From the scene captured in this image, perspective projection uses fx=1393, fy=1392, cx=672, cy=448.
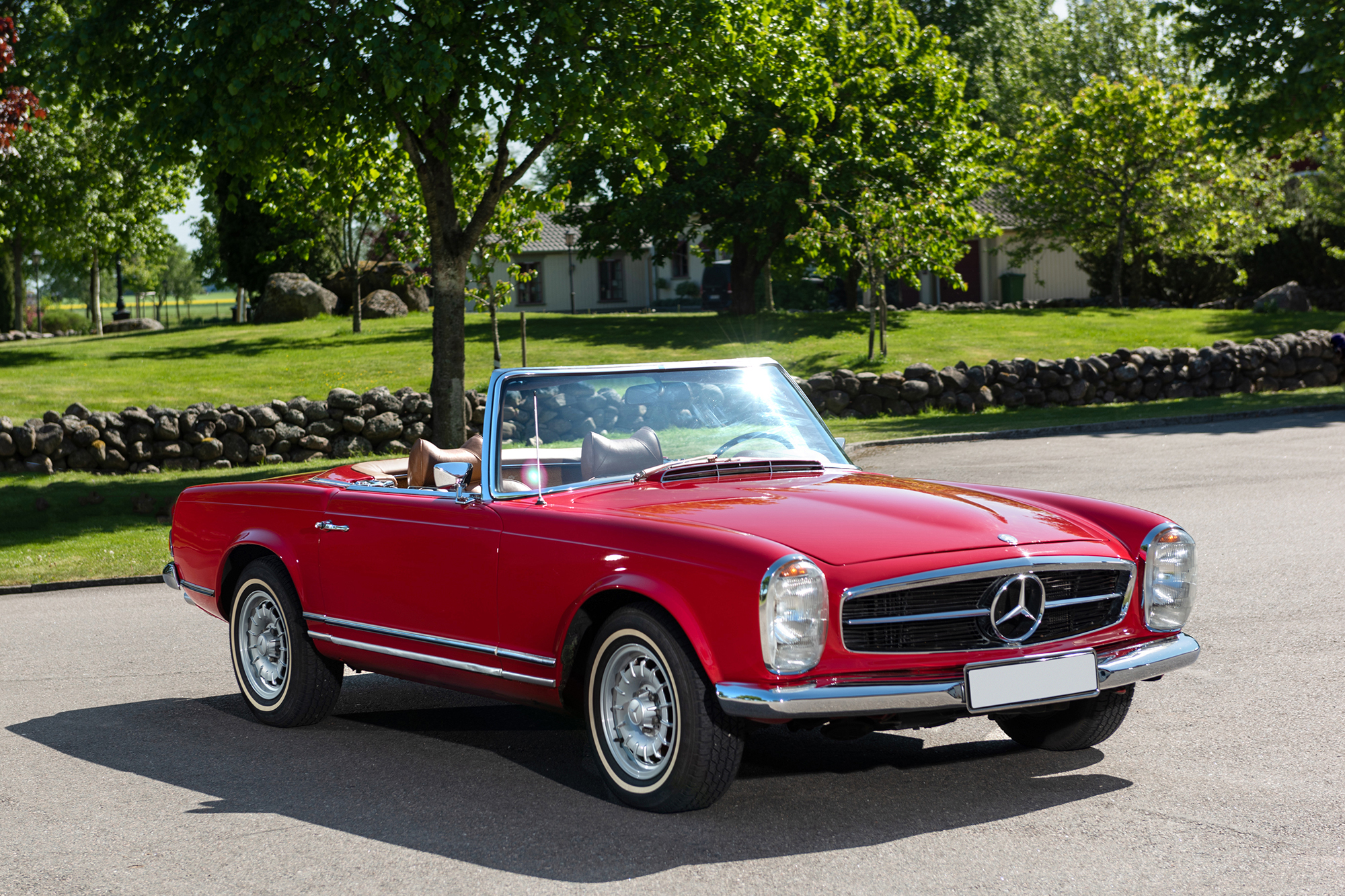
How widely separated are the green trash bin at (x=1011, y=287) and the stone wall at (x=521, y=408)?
2105 centimetres

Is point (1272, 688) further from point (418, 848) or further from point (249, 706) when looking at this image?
point (249, 706)

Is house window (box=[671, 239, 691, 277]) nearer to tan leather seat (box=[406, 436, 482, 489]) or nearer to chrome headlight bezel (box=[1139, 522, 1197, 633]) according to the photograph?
tan leather seat (box=[406, 436, 482, 489])

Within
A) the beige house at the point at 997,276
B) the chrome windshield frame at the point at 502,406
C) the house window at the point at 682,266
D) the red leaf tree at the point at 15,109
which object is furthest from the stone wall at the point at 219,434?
the house window at the point at 682,266

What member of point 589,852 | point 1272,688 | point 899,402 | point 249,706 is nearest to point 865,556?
point 589,852

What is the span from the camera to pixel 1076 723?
218 inches

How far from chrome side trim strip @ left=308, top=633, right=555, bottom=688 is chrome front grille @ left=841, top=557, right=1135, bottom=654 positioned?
126 cm

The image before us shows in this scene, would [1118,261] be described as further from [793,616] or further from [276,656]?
[793,616]

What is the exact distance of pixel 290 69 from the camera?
1543 cm

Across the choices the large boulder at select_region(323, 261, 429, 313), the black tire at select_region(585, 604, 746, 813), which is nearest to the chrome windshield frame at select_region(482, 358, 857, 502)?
the black tire at select_region(585, 604, 746, 813)

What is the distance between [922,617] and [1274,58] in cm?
2653

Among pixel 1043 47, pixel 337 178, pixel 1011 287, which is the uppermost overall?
pixel 1043 47

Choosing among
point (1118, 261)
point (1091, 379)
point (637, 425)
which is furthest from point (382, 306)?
point (637, 425)

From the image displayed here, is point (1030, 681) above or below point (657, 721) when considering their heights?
above

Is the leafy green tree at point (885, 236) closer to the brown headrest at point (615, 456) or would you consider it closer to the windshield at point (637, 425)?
the windshield at point (637, 425)
